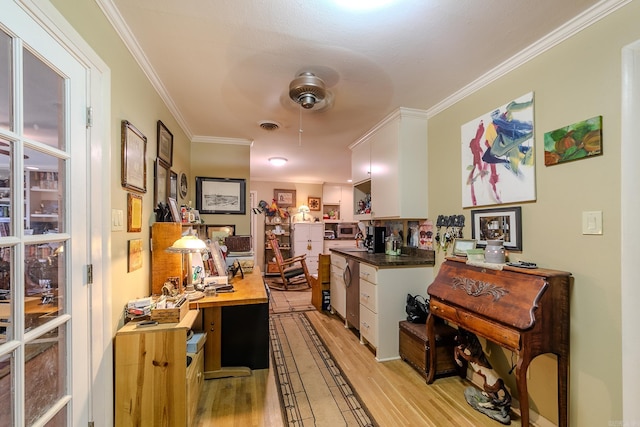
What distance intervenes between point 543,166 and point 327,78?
4.93 feet

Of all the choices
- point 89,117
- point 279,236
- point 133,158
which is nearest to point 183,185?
point 133,158

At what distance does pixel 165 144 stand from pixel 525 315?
2.75 m

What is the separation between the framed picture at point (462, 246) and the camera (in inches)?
85.9

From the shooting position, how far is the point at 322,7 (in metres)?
1.38

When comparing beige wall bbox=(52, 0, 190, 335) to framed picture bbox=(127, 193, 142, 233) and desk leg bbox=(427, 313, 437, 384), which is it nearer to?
framed picture bbox=(127, 193, 142, 233)

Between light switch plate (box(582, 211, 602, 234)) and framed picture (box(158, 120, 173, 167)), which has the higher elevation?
framed picture (box(158, 120, 173, 167))

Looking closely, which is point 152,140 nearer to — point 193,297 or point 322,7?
point 193,297

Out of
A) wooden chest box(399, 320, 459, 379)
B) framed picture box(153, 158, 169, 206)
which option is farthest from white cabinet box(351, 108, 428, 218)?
framed picture box(153, 158, 169, 206)

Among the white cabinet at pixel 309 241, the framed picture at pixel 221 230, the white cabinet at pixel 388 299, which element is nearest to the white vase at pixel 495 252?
the white cabinet at pixel 388 299

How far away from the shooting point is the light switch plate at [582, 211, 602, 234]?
1.42 m

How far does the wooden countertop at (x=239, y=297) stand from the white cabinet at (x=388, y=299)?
1024 millimetres

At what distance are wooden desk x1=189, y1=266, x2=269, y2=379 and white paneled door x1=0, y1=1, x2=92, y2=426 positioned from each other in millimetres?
1002

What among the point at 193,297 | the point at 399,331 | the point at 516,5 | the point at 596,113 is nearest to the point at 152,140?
the point at 193,297

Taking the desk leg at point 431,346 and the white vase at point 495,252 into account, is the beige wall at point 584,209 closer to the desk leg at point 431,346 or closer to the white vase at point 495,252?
the white vase at point 495,252
